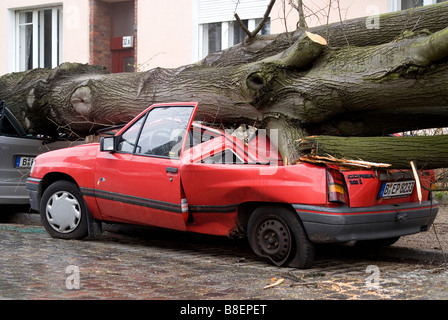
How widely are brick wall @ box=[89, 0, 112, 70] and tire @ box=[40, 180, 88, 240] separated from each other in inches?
435

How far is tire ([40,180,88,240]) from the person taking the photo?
829 centimetres

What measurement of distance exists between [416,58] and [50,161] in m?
4.44

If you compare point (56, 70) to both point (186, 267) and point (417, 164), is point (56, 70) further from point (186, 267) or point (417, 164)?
point (417, 164)

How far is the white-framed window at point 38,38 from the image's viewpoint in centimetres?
1980

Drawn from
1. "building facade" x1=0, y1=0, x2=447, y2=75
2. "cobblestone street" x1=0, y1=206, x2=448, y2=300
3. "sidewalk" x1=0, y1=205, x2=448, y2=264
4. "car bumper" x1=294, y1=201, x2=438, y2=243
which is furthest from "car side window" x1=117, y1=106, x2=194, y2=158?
"building facade" x1=0, y1=0, x2=447, y2=75

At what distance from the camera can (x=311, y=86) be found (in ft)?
24.4

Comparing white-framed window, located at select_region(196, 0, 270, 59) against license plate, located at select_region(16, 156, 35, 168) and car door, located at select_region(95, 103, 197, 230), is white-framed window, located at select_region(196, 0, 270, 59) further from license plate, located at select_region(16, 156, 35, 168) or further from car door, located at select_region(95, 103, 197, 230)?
car door, located at select_region(95, 103, 197, 230)

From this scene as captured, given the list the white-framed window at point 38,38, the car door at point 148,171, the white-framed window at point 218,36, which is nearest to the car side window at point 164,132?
the car door at point 148,171

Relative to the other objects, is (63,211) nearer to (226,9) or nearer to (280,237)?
(280,237)

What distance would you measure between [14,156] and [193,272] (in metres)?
4.28

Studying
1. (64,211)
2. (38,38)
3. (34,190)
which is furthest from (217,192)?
(38,38)

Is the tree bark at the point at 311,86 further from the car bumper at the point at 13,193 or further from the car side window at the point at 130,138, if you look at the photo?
the car bumper at the point at 13,193

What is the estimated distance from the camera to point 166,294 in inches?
217

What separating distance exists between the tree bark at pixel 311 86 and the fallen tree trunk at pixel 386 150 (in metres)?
0.45
